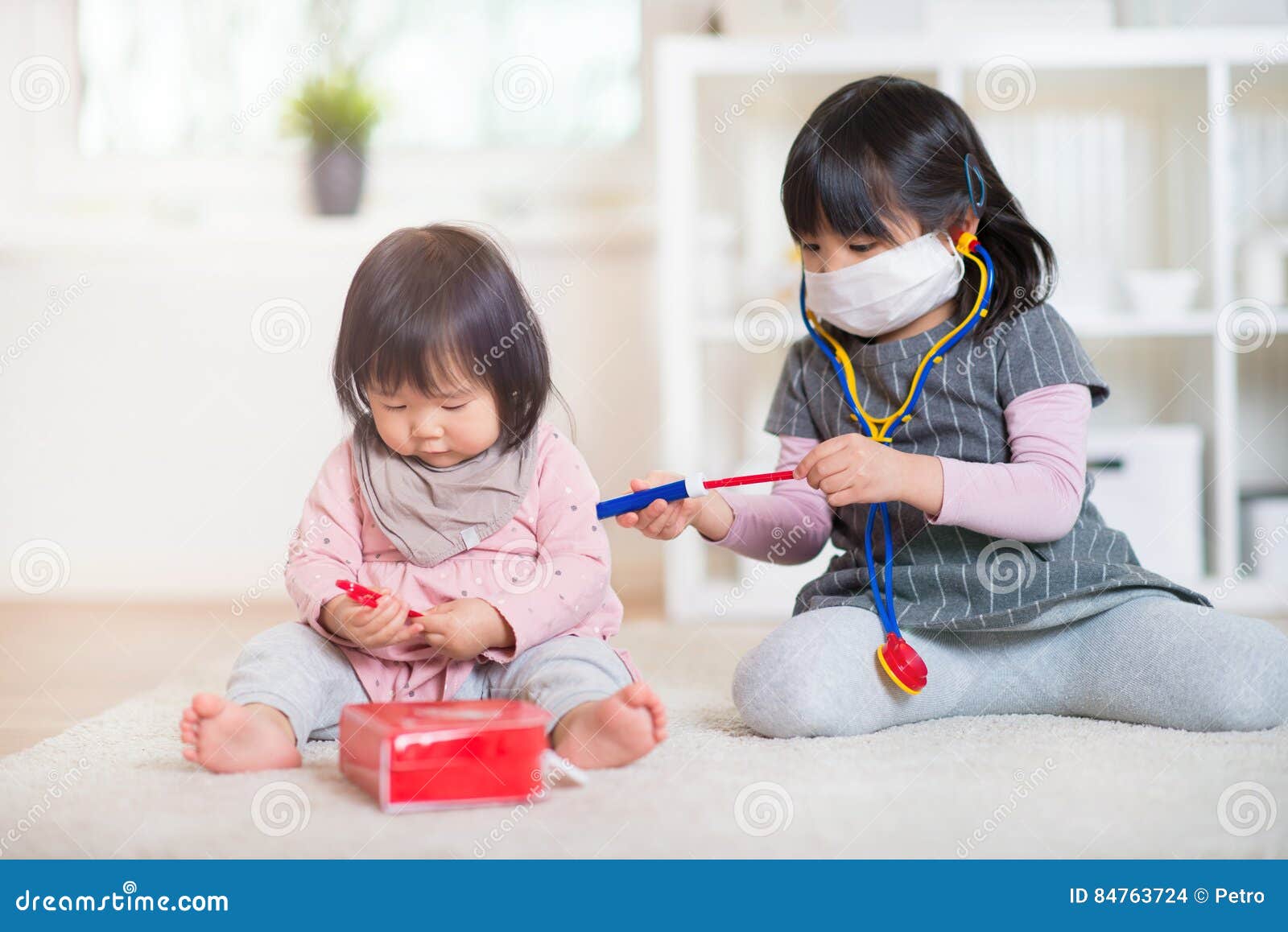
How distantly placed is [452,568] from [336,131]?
1.34 m

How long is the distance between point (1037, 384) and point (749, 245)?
1088mm

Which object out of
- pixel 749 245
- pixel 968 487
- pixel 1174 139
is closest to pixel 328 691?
pixel 968 487

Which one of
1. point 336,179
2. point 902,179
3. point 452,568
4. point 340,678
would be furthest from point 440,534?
point 336,179

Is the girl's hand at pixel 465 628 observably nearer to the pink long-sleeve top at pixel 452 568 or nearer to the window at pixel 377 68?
the pink long-sleeve top at pixel 452 568

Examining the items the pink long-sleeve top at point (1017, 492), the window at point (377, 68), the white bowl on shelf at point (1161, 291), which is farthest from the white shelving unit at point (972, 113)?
the pink long-sleeve top at point (1017, 492)

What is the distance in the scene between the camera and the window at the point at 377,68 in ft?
7.14

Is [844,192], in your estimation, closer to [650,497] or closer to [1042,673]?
[650,497]

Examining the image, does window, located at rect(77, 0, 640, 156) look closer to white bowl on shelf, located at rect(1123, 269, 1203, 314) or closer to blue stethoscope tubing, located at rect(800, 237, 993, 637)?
white bowl on shelf, located at rect(1123, 269, 1203, 314)

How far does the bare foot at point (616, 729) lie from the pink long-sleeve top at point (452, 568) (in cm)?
12

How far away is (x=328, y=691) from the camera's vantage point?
97 cm

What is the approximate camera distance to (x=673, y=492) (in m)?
0.97

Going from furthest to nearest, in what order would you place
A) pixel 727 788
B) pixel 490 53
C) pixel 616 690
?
pixel 490 53, pixel 616 690, pixel 727 788
